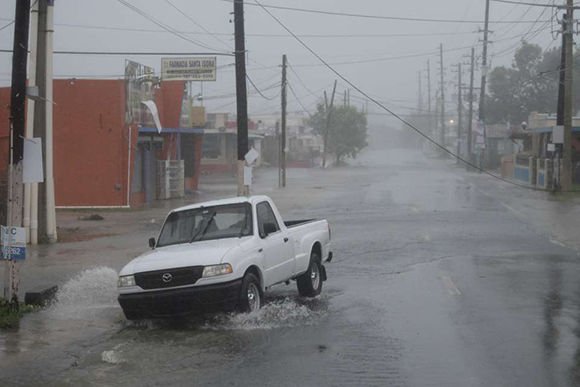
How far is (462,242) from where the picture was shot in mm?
20953

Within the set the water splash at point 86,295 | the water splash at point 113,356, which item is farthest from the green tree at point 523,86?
the water splash at point 113,356

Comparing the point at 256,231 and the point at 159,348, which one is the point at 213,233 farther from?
the point at 159,348

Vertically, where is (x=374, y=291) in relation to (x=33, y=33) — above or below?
below

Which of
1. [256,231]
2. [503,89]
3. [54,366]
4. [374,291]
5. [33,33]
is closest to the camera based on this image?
[54,366]

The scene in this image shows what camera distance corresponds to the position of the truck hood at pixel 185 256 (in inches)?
→ 428

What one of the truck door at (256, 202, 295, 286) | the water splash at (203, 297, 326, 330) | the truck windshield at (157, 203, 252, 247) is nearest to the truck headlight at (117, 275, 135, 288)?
the water splash at (203, 297, 326, 330)

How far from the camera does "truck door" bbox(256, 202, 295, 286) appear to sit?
39.0 ft

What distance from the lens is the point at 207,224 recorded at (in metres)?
12.3

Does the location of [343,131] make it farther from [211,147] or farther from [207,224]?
[207,224]

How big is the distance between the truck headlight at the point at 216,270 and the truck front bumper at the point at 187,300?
137 millimetres

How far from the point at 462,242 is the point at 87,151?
16.9 metres

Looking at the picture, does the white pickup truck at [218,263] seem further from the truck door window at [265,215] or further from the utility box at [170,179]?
the utility box at [170,179]

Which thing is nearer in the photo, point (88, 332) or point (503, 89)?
point (88, 332)

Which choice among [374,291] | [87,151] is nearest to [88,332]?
[374,291]
